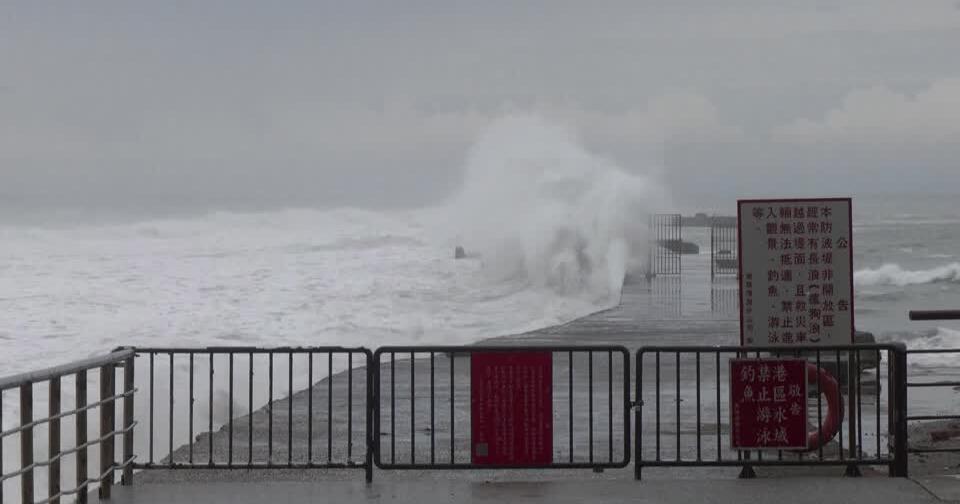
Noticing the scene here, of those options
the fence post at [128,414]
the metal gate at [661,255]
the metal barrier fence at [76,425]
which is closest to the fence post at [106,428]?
the metal barrier fence at [76,425]

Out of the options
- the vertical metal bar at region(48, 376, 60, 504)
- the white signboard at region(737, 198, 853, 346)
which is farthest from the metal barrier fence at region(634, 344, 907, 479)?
the vertical metal bar at region(48, 376, 60, 504)

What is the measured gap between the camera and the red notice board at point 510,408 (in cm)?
964

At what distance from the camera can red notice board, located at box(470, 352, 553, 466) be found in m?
9.64

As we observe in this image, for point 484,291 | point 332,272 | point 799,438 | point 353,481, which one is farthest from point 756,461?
point 332,272

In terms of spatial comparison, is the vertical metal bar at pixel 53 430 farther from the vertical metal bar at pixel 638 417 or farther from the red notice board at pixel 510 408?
the vertical metal bar at pixel 638 417

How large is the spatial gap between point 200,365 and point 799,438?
40.5ft

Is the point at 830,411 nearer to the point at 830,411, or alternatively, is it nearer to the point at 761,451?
the point at 830,411

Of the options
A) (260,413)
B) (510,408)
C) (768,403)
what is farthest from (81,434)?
(260,413)

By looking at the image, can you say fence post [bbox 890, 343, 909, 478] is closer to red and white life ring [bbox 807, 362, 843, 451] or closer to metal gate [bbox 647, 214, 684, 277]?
red and white life ring [bbox 807, 362, 843, 451]

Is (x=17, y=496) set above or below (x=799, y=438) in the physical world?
below

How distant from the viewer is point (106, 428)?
9.03 m

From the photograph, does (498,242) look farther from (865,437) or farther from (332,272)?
(865,437)

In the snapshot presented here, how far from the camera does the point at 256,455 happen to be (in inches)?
453

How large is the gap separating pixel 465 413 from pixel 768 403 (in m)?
4.73
